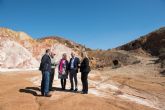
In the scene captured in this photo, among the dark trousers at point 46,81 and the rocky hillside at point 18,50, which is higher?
the rocky hillside at point 18,50

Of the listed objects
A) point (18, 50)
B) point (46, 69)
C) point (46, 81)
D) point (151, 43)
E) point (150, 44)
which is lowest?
point (46, 81)

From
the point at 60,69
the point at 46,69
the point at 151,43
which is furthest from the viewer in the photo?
the point at 151,43

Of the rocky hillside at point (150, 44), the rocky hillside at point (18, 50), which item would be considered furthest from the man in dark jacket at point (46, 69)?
the rocky hillside at point (150, 44)

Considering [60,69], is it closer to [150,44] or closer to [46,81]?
[46,81]

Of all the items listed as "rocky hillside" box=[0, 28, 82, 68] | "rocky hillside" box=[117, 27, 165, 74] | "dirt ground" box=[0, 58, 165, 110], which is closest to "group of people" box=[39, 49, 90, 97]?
"dirt ground" box=[0, 58, 165, 110]

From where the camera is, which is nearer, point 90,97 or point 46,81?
point 46,81

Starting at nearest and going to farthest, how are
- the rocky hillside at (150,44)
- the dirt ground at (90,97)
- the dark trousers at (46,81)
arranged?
1. the dirt ground at (90,97)
2. the dark trousers at (46,81)
3. the rocky hillside at (150,44)

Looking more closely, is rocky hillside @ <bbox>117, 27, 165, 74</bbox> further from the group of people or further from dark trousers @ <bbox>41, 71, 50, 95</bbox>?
dark trousers @ <bbox>41, 71, 50, 95</bbox>

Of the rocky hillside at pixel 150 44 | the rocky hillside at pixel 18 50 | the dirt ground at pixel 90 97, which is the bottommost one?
the dirt ground at pixel 90 97

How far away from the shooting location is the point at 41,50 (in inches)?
1384

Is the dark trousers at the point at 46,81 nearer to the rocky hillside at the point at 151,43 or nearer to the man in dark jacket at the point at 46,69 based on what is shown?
the man in dark jacket at the point at 46,69

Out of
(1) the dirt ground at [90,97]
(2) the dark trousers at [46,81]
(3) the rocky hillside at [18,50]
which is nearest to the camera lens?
(1) the dirt ground at [90,97]

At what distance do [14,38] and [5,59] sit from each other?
3.58 m

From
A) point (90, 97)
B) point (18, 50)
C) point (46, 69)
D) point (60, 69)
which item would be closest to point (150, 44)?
point (18, 50)
